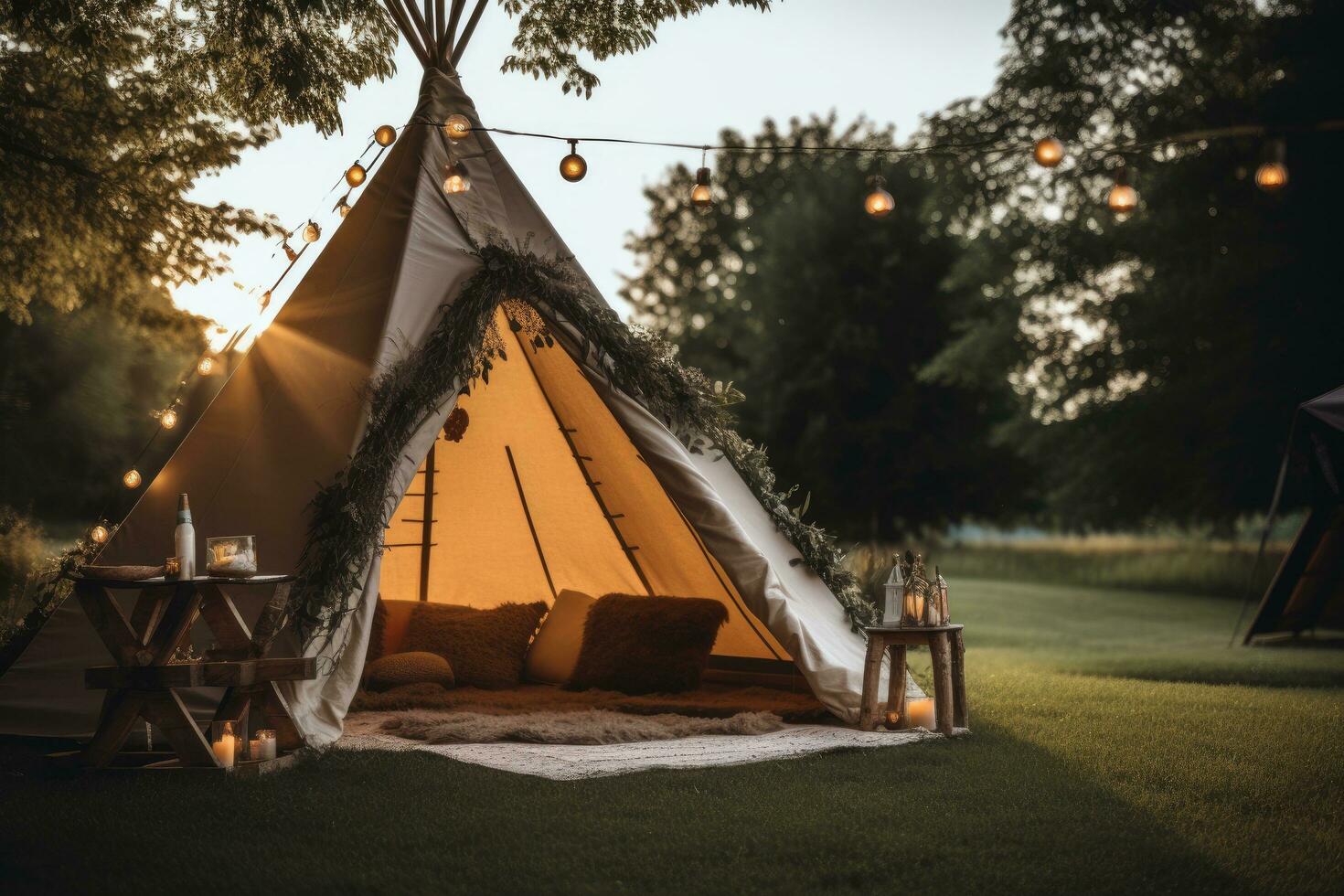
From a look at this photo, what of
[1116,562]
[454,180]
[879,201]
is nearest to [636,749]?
[879,201]

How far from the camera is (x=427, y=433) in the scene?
17.0 feet

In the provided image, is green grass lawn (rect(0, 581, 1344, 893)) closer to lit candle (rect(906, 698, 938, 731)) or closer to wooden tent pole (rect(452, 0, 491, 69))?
lit candle (rect(906, 698, 938, 731))

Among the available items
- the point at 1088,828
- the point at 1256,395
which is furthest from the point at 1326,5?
the point at 1088,828

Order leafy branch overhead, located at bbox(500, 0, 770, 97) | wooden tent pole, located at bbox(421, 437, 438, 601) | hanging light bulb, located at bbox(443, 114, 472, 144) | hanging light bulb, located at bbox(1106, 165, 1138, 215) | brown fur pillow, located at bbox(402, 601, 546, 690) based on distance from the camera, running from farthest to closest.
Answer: leafy branch overhead, located at bbox(500, 0, 770, 97)
wooden tent pole, located at bbox(421, 437, 438, 601)
brown fur pillow, located at bbox(402, 601, 546, 690)
hanging light bulb, located at bbox(443, 114, 472, 144)
hanging light bulb, located at bbox(1106, 165, 1138, 215)

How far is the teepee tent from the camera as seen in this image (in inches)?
194

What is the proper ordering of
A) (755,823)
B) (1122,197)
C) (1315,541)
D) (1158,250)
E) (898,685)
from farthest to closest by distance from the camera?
1. (1158,250)
2. (1315,541)
3. (898,685)
4. (1122,197)
5. (755,823)

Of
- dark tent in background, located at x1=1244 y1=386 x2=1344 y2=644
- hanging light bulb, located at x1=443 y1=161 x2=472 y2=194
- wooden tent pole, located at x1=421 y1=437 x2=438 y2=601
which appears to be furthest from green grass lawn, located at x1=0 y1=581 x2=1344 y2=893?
dark tent in background, located at x1=1244 y1=386 x2=1344 y2=644

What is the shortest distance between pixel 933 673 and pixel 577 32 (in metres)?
5.45

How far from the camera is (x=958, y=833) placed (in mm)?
3770

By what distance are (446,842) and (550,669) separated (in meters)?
3.30

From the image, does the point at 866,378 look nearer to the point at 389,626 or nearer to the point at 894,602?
the point at 389,626

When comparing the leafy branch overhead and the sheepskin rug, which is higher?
the leafy branch overhead

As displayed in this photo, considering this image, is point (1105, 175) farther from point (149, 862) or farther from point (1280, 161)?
point (149, 862)

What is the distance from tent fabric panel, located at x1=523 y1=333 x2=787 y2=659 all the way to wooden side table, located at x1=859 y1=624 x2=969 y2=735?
3.72 ft
